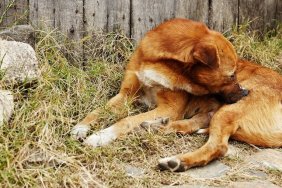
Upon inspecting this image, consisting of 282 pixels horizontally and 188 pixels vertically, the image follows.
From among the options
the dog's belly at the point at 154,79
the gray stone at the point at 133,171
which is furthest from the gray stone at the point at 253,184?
the dog's belly at the point at 154,79

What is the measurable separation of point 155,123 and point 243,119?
77cm

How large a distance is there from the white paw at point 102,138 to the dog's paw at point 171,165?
1.89ft

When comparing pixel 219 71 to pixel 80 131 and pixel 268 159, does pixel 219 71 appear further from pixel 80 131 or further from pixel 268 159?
pixel 80 131

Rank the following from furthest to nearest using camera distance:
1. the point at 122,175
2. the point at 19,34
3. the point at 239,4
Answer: the point at 239,4 → the point at 19,34 → the point at 122,175

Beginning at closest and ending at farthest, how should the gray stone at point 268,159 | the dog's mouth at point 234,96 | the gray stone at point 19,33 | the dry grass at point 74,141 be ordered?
the dry grass at point 74,141, the gray stone at point 268,159, the dog's mouth at point 234,96, the gray stone at point 19,33

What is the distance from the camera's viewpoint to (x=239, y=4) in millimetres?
7098

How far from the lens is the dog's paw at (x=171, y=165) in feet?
15.3

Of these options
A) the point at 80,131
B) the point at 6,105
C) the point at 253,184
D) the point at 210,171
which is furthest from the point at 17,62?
Answer: the point at 253,184

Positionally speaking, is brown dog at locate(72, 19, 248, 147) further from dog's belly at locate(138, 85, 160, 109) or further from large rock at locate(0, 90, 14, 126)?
large rock at locate(0, 90, 14, 126)

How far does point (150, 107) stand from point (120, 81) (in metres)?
0.64

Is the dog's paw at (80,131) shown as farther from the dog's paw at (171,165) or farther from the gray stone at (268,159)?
the gray stone at (268,159)

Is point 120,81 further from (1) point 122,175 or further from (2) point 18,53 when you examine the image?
(1) point 122,175

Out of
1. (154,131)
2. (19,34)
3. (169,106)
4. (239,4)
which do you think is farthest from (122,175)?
(239,4)

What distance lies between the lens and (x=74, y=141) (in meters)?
4.82
